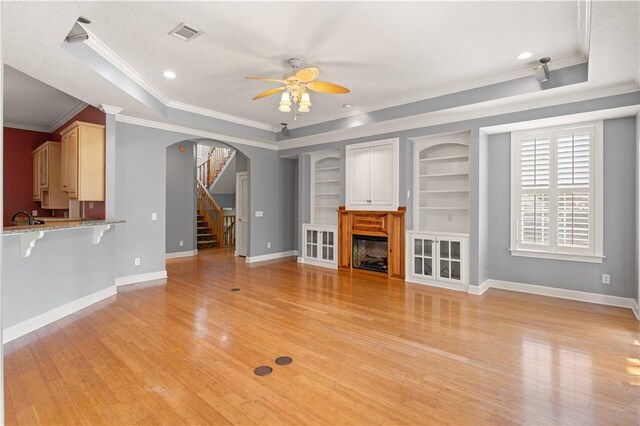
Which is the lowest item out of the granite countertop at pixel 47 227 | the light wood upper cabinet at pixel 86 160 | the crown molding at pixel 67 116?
the granite countertop at pixel 47 227

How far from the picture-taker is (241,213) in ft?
29.0

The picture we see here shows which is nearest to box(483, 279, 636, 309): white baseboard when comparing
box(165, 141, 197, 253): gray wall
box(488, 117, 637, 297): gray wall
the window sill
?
box(488, 117, 637, 297): gray wall

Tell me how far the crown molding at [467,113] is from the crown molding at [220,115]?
0.84 m

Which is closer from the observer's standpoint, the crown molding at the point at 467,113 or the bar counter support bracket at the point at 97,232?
the crown molding at the point at 467,113

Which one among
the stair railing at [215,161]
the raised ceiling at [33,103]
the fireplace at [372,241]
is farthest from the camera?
the stair railing at [215,161]

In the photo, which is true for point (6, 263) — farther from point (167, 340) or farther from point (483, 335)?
point (483, 335)

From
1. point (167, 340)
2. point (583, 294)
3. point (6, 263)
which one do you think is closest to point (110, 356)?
point (167, 340)

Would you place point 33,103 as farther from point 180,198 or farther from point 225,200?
point 225,200

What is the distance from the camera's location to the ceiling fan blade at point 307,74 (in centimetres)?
362

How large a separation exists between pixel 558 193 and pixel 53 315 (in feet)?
21.7

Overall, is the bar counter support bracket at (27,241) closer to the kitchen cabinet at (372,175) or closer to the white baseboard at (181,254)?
the kitchen cabinet at (372,175)

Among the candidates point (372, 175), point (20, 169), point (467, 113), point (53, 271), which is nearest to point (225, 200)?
point (20, 169)

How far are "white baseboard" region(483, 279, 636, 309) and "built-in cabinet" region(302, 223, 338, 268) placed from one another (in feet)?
9.61

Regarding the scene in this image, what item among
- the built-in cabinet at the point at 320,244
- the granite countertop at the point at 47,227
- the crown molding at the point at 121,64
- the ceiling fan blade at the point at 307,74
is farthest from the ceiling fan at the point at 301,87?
the built-in cabinet at the point at 320,244
